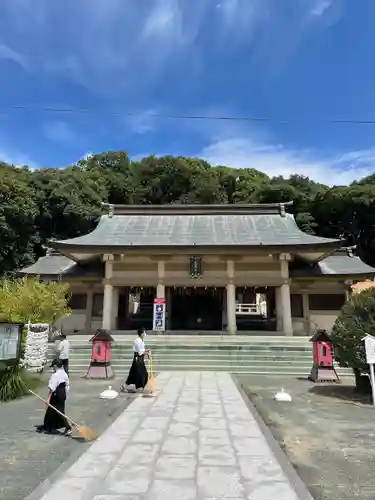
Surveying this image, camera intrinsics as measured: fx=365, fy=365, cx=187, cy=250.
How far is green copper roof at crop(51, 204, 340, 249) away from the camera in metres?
19.1

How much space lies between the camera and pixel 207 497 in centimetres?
328

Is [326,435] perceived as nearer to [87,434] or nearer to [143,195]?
[87,434]

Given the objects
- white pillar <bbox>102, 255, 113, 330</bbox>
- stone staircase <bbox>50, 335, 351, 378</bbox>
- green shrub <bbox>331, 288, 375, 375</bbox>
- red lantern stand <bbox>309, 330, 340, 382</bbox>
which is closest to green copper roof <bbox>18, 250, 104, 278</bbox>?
white pillar <bbox>102, 255, 113, 330</bbox>

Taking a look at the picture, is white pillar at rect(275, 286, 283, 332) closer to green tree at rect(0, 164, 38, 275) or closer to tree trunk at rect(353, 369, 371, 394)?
tree trunk at rect(353, 369, 371, 394)

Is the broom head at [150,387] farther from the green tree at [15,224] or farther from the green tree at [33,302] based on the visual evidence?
the green tree at [15,224]

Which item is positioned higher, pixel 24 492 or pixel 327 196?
pixel 327 196

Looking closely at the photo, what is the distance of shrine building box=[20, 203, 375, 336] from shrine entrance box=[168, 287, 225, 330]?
0.06 m

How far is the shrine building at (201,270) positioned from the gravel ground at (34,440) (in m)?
10.8

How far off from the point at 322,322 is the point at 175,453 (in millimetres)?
17679

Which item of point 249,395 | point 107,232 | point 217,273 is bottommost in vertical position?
point 249,395

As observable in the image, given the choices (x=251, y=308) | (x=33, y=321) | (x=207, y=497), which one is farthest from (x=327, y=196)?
(x=207, y=497)

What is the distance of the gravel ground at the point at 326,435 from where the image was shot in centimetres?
376

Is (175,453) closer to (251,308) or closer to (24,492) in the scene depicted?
(24,492)

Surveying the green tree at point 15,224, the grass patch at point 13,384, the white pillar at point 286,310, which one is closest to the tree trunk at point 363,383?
the grass patch at point 13,384
